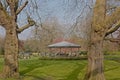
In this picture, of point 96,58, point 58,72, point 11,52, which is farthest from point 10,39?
point 96,58

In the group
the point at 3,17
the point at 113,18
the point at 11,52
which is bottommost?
the point at 11,52

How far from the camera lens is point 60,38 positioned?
80562 mm

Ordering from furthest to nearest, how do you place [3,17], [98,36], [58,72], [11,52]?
[58,72] < [11,52] < [3,17] < [98,36]

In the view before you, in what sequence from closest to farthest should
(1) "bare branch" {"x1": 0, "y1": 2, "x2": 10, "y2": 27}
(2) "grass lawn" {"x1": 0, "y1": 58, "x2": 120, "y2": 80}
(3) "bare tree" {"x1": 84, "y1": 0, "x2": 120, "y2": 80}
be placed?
1. (3) "bare tree" {"x1": 84, "y1": 0, "x2": 120, "y2": 80}
2. (1) "bare branch" {"x1": 0, "y1": 2, "x2": 10, "y2": 27}
3. (2) "grass lawn" {"x1": 0, "y1": 58, "x2": 120, "y2": 80}

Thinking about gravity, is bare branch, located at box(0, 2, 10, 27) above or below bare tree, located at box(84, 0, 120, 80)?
above

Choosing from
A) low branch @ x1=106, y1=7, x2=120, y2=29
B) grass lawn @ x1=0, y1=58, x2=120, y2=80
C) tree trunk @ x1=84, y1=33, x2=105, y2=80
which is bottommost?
grass lawn @ x1=0, y1=58, x2=120, y2=80

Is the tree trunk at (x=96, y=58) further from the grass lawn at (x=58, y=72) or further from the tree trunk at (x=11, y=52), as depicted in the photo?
the tree trunk at (x=11, y=52)

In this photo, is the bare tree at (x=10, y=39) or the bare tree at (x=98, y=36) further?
the bare tree at (x=10, y=39)

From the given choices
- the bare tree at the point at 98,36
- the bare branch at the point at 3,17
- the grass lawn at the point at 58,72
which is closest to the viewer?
the bare tree at the point at 98,36

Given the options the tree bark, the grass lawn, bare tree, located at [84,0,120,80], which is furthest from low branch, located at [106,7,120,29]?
the grass lawn

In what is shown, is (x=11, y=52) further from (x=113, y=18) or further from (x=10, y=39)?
(x=113, y=18)

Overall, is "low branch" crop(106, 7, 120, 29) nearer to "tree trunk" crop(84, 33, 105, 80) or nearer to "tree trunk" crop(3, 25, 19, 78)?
"tree trunk" crop(84, 33, 105, 80)

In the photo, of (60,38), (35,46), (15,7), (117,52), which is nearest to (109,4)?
(15,7)

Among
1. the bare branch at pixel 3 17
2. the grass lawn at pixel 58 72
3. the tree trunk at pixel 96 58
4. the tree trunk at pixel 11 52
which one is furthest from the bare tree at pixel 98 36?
the bare branch at pixel 3 17
